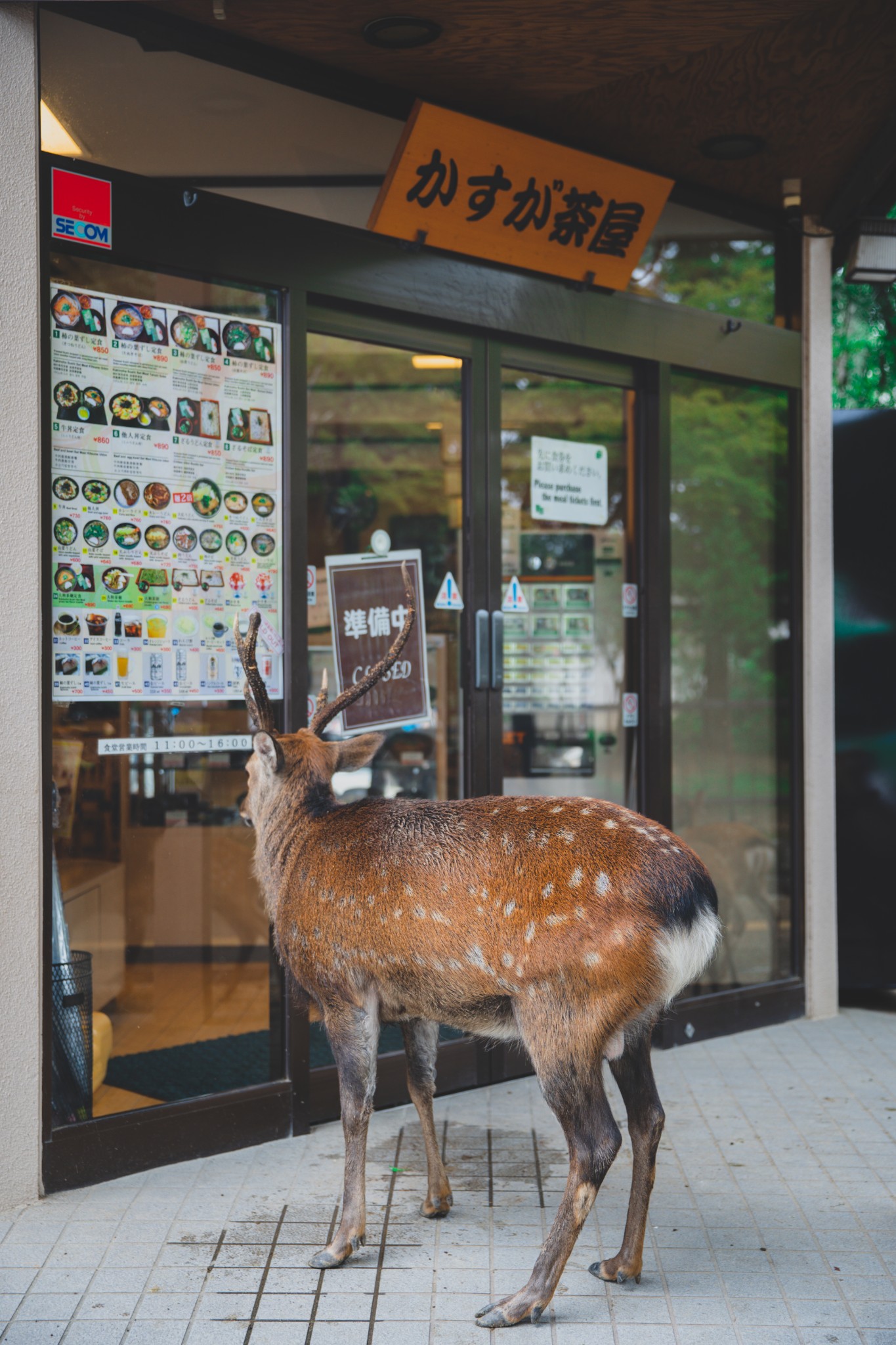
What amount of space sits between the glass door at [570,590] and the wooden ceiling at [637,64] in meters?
0.99

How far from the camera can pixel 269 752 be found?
3328mm

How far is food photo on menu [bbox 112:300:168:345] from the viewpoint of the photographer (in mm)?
3953

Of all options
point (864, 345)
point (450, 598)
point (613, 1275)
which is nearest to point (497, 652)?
point (450, 598)

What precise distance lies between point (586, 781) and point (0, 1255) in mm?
3033

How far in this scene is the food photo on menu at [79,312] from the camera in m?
3.80

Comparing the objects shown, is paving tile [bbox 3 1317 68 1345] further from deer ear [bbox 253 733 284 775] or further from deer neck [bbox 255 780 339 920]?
deer ear [bbox 253 733 284 775]

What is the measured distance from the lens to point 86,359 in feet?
12.7

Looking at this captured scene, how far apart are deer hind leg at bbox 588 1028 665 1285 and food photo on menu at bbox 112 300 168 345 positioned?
264 centimetres

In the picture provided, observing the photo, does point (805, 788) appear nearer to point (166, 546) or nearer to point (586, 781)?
point (586, 781)

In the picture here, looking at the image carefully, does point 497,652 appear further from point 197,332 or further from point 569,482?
point 197,332

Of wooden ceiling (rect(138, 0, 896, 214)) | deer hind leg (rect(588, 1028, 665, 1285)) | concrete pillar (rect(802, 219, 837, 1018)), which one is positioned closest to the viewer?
deer hind leg (rect(588, 1028, 665, 1285))

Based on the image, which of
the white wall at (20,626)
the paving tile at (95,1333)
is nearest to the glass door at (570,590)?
the white wall at (20,626)

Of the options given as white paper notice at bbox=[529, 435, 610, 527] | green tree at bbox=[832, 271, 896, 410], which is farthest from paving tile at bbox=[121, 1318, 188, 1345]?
green tree at bbox=[832, 271, 896, 410]

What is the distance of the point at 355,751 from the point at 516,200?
2.40 metres
